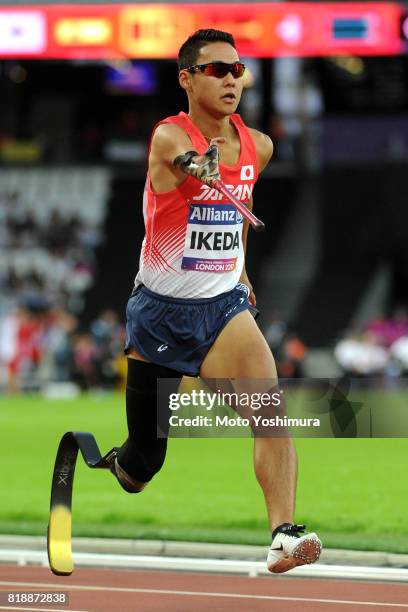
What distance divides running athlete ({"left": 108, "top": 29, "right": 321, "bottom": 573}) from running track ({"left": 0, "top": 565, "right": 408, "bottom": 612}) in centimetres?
106

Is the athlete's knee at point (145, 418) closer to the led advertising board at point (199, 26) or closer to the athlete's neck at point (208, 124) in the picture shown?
the athlete's neck at point (208, 124)

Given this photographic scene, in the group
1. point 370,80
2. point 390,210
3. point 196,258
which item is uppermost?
point 370,80

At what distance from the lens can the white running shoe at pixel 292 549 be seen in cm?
720

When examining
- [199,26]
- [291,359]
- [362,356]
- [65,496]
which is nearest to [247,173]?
[65,496]

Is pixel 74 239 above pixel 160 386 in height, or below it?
above

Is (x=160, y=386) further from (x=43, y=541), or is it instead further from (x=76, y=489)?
(x=76, y=489)

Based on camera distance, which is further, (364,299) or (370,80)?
(370,80)

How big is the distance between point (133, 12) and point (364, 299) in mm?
12703

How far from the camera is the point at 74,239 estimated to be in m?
40.7

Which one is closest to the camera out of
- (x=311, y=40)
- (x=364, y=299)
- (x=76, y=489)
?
(x=76, y=489)

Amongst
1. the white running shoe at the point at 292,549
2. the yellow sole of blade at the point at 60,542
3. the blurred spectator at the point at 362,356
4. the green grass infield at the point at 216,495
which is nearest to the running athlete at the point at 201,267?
the white running shoe at the point at 292,549

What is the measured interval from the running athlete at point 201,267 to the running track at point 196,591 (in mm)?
1063

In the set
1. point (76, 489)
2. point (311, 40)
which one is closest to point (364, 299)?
point (311, 40)

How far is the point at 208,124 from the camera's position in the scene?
25.7ft
